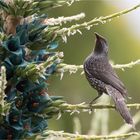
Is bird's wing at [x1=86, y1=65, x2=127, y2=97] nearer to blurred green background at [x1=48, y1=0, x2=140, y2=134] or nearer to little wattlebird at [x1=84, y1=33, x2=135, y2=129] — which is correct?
little wattlebird at [x1=84, y1=33, x2=135, y2=129]

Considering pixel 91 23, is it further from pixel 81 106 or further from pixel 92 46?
pixel 92 46

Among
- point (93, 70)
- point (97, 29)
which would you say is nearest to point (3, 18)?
point (93, 70)

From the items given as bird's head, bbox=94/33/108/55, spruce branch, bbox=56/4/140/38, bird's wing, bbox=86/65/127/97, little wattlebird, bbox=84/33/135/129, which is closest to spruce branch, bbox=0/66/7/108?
spruce branch, bbox=56/4/140/38

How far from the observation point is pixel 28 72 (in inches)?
179

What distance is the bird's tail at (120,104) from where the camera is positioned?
523 cm

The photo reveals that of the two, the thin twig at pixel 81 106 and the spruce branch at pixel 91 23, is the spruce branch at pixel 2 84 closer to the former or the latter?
the thin twig at pixel 81 106

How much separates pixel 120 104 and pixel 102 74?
→ 86 centimetres

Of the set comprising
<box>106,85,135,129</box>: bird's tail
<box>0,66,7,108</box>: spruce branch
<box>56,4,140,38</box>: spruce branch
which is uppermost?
<box>56,4,140,38</box>: spruce branch

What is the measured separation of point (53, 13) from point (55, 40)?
17.7 metres

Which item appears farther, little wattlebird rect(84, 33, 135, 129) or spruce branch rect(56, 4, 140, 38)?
little wattlebird rect(84, 33, 135, 129)

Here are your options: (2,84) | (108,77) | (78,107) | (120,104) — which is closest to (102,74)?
(108,77)

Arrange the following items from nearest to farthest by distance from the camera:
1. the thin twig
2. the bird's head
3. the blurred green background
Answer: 1. the thin twig
2. the bird's head
3. the blurred green background

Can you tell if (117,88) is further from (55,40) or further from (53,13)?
(53,13)

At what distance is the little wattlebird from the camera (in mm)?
6086
